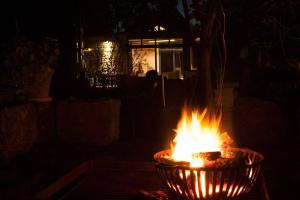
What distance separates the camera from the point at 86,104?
6.41 metres

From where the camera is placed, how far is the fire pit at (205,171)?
3.21m

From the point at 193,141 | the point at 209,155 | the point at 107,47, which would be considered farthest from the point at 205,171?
the point at 107,47

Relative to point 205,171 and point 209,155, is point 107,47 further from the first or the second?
point 205,171

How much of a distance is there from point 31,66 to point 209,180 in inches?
170

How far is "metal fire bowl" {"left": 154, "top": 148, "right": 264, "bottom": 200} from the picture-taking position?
320 centimetres

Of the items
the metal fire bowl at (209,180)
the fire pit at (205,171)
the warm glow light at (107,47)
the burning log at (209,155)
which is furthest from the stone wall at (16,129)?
the warm glow light at (107,47)

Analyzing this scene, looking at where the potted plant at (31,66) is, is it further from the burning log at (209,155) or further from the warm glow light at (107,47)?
the warm glow light at (107,47)

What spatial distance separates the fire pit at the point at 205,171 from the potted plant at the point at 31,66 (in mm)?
3387

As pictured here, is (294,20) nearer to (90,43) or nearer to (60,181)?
(60,181)

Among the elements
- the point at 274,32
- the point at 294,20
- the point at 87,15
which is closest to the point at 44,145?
the point at 274,32

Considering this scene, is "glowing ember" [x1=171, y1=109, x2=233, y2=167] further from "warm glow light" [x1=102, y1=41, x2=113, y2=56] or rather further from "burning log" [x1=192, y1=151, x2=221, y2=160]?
"warm glow light" [x1=102, y1=41, x2=113, y2=56]

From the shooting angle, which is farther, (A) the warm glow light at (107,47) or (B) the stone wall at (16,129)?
(A) the warm glow light at (107,47)

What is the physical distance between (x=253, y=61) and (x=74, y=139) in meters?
5.81

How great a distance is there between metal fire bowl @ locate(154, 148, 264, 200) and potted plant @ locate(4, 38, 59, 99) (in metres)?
3.67
